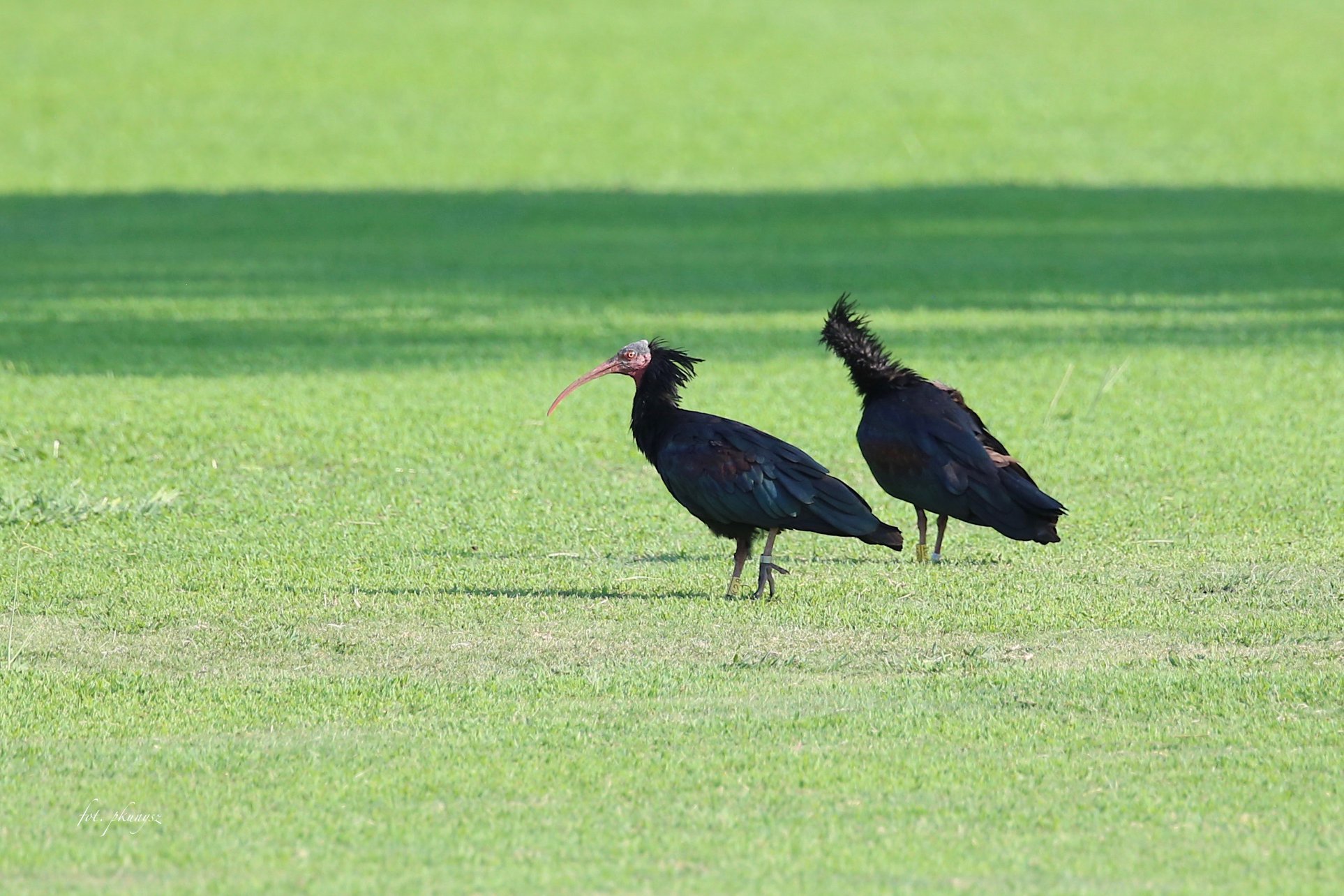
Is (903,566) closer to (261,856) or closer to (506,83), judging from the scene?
(261,856)

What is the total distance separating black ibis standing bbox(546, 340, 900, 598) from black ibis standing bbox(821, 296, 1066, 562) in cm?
59

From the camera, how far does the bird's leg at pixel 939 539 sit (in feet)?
27.5

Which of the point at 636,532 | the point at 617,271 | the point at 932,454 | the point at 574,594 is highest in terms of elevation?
the point at 617,271

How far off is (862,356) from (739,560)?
1309 mm

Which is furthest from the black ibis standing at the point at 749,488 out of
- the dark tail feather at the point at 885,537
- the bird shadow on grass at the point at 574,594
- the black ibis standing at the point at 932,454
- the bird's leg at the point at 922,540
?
the bird's leg at the point at 922,540

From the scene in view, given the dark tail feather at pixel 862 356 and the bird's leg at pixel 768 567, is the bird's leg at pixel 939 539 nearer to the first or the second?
the dark tail feather at pixel 862 356

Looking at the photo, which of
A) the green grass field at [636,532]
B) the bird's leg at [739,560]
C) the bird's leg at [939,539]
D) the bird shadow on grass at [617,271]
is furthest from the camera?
the bird shadow on grass at [617,271]

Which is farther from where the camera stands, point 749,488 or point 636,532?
point 636,532

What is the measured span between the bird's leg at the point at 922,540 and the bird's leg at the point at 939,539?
4cm

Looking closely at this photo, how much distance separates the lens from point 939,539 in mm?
8469

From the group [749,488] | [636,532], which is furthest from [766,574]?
[636,532]

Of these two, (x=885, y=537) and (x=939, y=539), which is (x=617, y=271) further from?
(x=885, y=537)

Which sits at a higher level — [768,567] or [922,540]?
[922,540]

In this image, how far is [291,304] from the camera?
16.9 meters
